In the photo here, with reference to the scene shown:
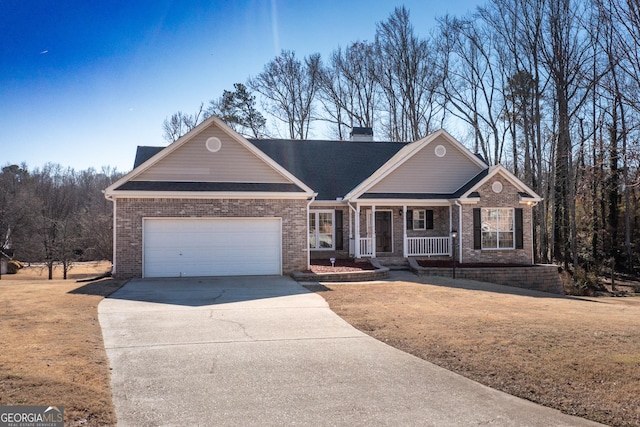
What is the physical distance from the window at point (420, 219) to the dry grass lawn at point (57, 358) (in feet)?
45.5

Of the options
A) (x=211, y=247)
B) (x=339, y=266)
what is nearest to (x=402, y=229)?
(x=339, y=266)

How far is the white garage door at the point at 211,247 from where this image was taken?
53.8 ft

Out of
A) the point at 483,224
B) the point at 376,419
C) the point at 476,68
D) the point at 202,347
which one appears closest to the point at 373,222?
the point at 483,224

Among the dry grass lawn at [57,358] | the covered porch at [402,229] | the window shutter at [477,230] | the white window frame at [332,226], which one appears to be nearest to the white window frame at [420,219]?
the covered porch at [402,229]

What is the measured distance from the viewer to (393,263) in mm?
19547

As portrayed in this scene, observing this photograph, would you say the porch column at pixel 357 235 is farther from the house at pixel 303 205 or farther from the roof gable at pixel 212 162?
the roof gable at pixel 212 162

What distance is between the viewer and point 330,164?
2364 cm

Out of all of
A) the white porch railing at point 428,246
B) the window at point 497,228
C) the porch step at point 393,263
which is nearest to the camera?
the porch step at point 393,263

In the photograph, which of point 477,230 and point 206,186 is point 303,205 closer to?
point 206,186

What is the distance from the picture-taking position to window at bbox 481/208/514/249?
67.0ft

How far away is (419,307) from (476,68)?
2702 cm

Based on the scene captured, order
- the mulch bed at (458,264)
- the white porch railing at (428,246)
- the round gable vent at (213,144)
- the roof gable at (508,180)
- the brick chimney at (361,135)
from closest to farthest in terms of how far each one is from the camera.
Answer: the round gable vent at (213,144)
the mulch bed at (458,264)
the roof gable at (508,180)
the white porch railing at (428,246)
the brick chimney at (361,135)

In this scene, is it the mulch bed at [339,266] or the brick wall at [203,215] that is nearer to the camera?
the brick wall at [203,215]

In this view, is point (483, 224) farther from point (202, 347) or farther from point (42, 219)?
point (42, 219)
